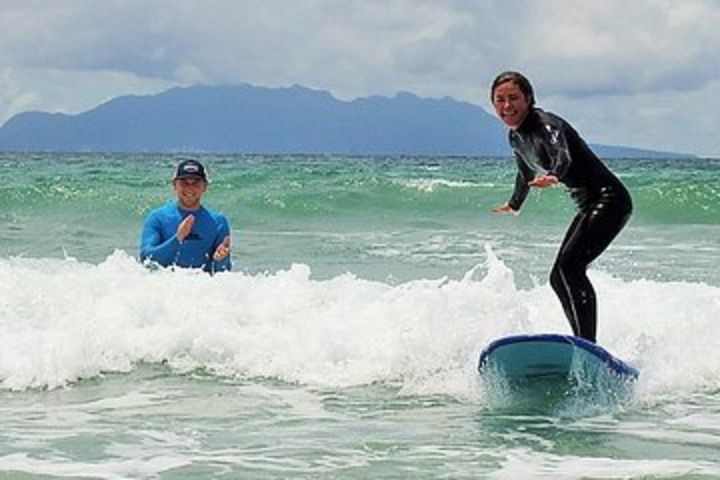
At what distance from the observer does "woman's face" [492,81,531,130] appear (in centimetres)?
704

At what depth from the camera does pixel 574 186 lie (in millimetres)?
7309

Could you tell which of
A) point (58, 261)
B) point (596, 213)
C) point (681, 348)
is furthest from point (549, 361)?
point (58, 261)

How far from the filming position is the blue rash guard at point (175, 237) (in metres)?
9.04

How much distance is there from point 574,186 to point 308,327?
114 inches

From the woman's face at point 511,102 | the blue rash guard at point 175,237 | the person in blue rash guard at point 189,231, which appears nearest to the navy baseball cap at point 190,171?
the person in blue rash guard at point 189,231

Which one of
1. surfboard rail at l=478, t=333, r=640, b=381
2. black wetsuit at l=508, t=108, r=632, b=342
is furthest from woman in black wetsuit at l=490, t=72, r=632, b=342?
surfboard rail at l=478, t=333, r=640, b=381

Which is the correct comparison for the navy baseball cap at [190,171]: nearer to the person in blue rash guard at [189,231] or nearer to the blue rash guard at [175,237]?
the person in blue rash guard at [189,231]

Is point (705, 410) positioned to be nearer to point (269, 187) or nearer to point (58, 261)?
point (58, 261)

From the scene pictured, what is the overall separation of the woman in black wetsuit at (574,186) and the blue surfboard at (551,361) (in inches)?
9.0

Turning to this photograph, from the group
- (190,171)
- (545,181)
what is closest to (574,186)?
(545,181)

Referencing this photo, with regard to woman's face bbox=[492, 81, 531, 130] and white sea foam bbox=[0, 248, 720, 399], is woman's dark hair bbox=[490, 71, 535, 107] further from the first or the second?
white sea foam bbox=[0, 248, 720, 399]

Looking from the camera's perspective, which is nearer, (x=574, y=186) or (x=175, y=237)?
(x=574, y=186)

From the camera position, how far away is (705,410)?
7414 mm

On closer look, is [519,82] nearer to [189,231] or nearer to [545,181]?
[545,181]
